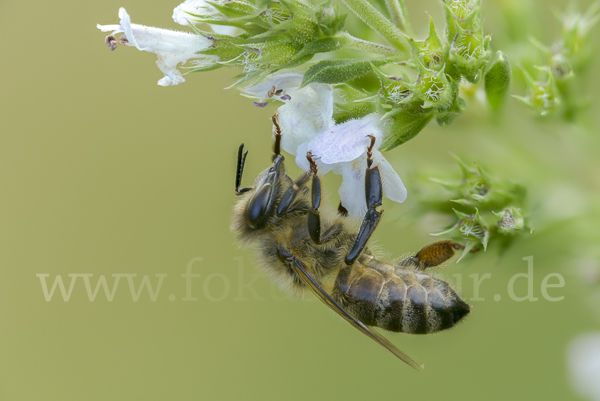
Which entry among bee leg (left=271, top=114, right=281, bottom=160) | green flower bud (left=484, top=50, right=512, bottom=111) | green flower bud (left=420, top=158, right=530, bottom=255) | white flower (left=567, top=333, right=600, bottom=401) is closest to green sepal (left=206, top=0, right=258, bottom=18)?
bee leg (left=271, top=114, right=281, bottom=160)

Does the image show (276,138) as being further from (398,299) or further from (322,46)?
(398,299)

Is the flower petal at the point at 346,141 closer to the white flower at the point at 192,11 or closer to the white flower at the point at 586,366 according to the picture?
the white flower at the point at 192,11

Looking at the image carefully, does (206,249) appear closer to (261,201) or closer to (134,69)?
(134,69)

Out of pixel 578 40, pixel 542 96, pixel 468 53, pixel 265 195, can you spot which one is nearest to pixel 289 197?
pixel 265 195

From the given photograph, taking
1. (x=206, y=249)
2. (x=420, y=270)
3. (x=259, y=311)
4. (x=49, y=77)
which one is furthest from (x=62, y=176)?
(x=420, y=270)

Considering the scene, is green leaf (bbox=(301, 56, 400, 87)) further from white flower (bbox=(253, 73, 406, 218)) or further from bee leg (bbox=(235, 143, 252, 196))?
bee leg (bbox=(235, 143, 252, 196))

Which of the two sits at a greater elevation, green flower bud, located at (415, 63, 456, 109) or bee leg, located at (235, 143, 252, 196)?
green flower bud, located at (415, 63, 456, 109)
